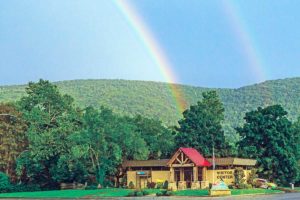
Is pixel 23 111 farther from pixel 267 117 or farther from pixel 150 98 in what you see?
pixel 150 98

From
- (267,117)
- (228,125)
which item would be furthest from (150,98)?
(267,117)

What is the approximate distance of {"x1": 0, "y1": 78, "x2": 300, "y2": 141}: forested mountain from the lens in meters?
166

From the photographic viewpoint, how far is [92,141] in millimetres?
82562

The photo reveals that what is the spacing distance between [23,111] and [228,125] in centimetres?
8708

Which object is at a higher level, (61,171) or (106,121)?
(106,121)

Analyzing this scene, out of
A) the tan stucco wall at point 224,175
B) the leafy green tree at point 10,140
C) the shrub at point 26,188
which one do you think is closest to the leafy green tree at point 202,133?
the tan stucco wall at point 224,175

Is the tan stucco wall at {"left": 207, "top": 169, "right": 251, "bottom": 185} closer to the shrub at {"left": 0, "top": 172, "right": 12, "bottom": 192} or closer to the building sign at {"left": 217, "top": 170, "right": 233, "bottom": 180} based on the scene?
the building sign at {"left": 217, "top": 170, "right": 233, "bottom": 180}

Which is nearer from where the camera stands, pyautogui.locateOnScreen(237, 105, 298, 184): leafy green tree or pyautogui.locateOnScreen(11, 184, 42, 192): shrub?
pyautogui.locateOnScreen(11, 184, 42, 192): shrub

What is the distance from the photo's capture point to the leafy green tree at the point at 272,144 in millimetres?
87500

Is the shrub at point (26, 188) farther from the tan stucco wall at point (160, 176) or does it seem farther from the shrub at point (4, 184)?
the tan stucco wall at point (160, 176)

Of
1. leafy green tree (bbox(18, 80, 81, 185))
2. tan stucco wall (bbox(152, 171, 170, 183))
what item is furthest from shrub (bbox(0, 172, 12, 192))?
tan stucco wall (bbox(152, 171, 170, 183))

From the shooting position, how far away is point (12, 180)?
92.1m

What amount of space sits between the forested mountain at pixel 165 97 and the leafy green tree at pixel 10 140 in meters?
68.8

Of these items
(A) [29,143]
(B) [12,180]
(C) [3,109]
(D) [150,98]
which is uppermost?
(D) [150,98]
